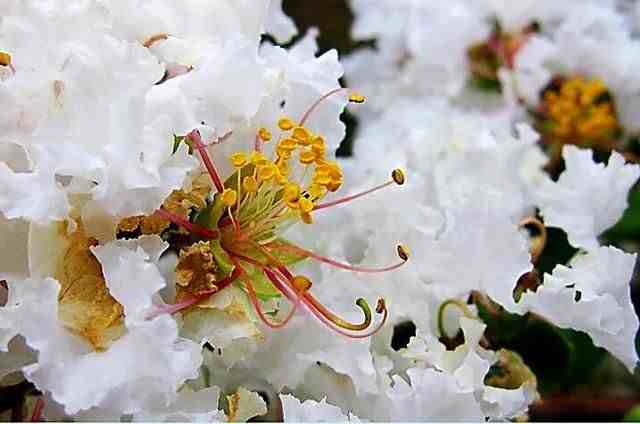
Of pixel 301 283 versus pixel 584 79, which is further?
pixel 584 79

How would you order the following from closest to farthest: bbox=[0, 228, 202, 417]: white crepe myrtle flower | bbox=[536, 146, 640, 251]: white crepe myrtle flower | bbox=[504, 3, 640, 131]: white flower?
bbox=[0, 228, 202, 417]: white crepe myrtle flower
bbox=[536, 146, 640, 251]: white crepe myrtle flower
bbox=[504, 3, 640, 131]: white flower

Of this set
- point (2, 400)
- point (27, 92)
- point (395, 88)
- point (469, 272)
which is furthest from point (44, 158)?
point (395, 88)

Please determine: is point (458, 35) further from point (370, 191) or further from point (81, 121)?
point (81, 121)

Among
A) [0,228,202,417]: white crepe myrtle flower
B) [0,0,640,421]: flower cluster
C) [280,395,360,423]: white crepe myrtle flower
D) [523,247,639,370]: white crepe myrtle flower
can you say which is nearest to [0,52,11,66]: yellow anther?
[0,0,640,421]: flower cluster

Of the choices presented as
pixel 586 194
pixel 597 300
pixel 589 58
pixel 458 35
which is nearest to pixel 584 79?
pixel 589 58

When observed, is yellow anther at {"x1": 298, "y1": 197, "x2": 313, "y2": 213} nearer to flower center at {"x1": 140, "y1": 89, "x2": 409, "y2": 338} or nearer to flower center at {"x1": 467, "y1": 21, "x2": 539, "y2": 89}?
flower center at {"x1": 140, "y1": 89, "x2": 409, "y2": 338}

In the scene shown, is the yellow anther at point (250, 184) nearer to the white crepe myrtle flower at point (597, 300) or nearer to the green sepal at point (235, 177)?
the green sepal at point (235, 177)

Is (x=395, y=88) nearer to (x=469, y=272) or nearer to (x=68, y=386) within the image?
(x=469, y=272)
